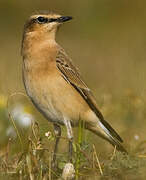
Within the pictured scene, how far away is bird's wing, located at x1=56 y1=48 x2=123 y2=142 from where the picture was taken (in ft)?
24.8

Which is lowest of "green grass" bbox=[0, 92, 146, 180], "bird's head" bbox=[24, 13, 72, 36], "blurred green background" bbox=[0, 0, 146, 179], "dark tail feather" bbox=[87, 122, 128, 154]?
"blurred green background" bbox=[0, 0, 146, 179]

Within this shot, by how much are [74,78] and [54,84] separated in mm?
418

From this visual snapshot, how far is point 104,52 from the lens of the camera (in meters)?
14.1

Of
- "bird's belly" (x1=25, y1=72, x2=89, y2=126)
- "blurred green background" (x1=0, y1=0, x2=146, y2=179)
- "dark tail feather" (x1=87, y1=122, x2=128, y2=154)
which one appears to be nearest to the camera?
"bird's belly" (x1=25, y1=72, x2=89, y2=126)

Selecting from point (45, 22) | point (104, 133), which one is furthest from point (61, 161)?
point (45, 22)

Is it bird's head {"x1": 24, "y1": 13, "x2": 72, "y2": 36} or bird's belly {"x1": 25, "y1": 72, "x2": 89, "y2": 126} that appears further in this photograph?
bird's head {"x1": 24, "y1": 13, "x2": 72, "y2": 36}

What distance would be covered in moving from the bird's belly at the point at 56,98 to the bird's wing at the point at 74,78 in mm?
80

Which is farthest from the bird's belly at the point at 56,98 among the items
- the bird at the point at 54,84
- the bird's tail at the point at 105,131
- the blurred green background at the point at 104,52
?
the blurred green background at the point at 104,52

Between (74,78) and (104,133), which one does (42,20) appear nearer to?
(74,78)

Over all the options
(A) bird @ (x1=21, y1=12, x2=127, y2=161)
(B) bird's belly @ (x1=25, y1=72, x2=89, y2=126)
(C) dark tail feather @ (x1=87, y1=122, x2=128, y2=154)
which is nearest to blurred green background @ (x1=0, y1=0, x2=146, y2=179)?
(C) dark tail feather @ (x1=87, y1=122, x2=128, y2=154)

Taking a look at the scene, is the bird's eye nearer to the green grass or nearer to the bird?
the bird

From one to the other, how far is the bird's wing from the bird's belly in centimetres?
8

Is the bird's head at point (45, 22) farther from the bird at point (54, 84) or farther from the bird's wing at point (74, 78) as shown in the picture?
the bird's wing at point (74, 78)

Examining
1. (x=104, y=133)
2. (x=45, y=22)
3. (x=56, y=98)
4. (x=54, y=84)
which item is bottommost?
(x=104, y=133)
